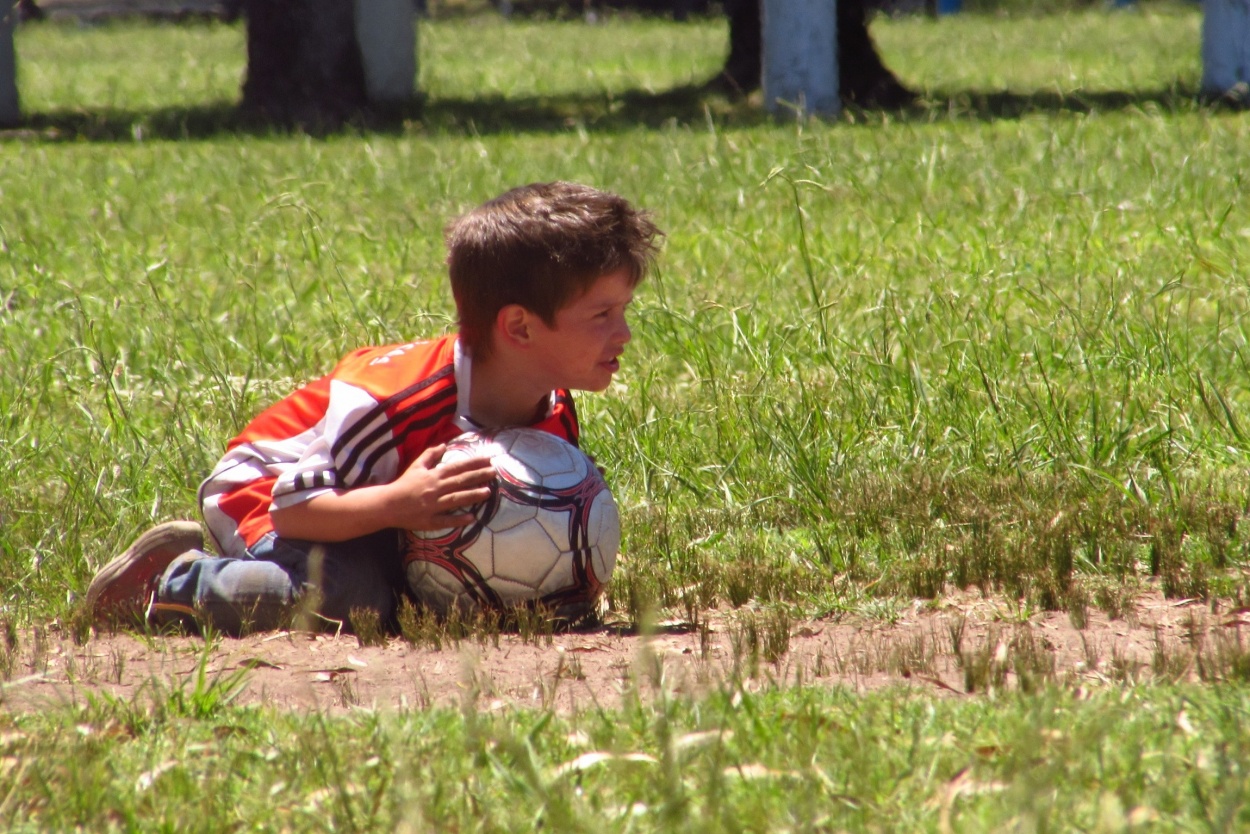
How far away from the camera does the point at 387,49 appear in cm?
1881

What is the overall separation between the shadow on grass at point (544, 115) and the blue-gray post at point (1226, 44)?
1.13 ft

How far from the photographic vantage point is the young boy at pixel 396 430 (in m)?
3.80

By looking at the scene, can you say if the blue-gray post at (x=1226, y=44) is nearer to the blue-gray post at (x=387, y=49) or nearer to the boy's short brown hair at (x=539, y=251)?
the blue-gray post at (x=387, y=49)

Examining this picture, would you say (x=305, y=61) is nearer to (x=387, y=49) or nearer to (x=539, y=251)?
(x=387, y=49)

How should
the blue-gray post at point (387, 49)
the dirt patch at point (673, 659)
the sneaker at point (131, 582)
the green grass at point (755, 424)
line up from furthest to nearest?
the blue-gray post at point (387, 49)
the sneaker at point (131, 582)
the dirt patch at point (673, 659)
the green grass at point (755, 424)

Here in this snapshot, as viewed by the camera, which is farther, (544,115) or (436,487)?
(544,115)

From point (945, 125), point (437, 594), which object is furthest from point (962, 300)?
point (945, 125)

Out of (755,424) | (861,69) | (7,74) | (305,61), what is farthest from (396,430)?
(7,74)

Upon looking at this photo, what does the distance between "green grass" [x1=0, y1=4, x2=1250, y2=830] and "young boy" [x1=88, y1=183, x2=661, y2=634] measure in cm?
49

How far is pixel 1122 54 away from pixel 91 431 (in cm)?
1832

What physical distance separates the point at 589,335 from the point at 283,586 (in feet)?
3.39

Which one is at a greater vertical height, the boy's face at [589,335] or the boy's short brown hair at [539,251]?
the boy's short brown hair at [539,251]

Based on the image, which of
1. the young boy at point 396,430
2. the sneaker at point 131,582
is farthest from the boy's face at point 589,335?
the sneaker at point 131,582

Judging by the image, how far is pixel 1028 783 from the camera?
254 centimetres
